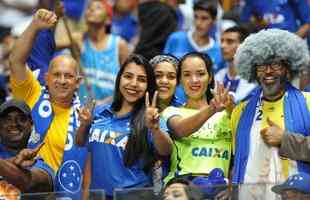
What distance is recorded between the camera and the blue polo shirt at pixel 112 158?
9.14 meters

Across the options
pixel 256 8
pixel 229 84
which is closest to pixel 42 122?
pixel 229 84

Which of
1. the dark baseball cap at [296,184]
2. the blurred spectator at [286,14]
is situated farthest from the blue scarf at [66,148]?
the blurred spectator at [286,14]

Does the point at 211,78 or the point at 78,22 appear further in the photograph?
the point at 78,22

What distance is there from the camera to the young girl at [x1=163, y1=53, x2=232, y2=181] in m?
9.01

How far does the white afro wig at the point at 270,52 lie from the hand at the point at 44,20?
1.60m

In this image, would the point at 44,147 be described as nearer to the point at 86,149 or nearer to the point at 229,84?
the point at 86,149

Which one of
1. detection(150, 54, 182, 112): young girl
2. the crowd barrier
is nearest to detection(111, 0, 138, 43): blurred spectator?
detection(150, 54, 182, 112): young girl

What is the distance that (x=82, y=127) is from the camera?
9141mm

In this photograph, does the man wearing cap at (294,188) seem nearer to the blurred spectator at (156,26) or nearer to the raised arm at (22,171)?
the raised arm at (22,171)

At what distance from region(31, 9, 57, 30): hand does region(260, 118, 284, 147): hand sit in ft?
6.82

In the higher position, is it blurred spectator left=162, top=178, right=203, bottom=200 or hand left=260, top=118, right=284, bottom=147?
hand left=260, top=118, right=284, bottom=147

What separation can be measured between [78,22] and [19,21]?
350cm

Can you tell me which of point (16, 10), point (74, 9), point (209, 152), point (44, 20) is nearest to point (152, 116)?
point (209, 152)

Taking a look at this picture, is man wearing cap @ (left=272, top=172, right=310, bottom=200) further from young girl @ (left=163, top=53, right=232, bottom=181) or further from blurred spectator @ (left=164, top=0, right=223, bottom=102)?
blurred spectator @ (left=164, top=0, right=223, bottom=102)
